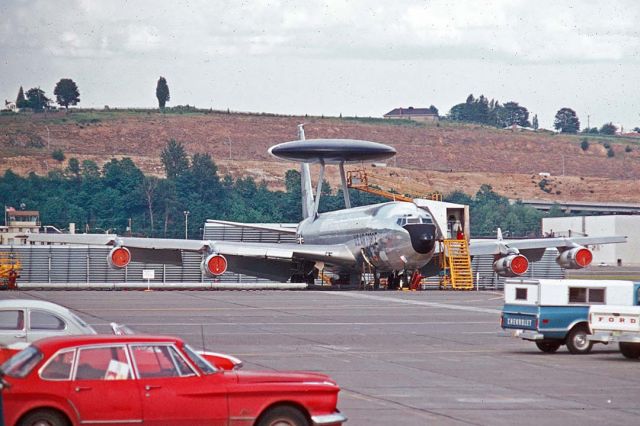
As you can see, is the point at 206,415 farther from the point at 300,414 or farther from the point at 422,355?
the point at 422,355

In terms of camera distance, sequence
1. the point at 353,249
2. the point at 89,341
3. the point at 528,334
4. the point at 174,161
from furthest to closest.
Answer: the point at 174,161
the point at 353,249
the point at 528,334
the point at 89,341

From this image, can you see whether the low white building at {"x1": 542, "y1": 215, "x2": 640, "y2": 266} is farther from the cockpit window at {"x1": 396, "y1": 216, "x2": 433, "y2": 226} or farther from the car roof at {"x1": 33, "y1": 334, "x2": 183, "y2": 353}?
the car roof at {"x1": 33, "y1": 334, "x2": 183, "y2": 353}

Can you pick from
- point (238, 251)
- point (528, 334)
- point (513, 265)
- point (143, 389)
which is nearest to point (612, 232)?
point (513, 265)

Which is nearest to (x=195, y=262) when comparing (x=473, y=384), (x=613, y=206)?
(x=473, y=384)

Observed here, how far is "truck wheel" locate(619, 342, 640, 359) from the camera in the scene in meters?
28.7

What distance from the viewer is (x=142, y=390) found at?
49.5 ft

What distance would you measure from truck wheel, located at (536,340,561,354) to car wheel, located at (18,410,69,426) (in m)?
17.5

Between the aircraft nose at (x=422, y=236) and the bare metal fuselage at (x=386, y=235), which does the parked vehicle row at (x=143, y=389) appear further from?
the bare metal fuselage at (x=386, y=235)

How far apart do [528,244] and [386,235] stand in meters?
11.9

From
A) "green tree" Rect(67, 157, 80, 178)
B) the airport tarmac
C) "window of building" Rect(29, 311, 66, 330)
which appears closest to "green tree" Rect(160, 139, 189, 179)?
"green tree" Rect(67, 157, 80, 178)

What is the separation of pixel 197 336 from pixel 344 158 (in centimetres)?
5487

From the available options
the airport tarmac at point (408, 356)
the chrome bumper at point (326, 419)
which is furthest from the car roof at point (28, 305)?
the chrome bumper at point (326, 419)

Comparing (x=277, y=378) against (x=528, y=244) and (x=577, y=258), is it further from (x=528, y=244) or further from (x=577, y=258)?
(x=528, y=244)

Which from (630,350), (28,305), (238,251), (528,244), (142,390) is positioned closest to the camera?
(142,390)
